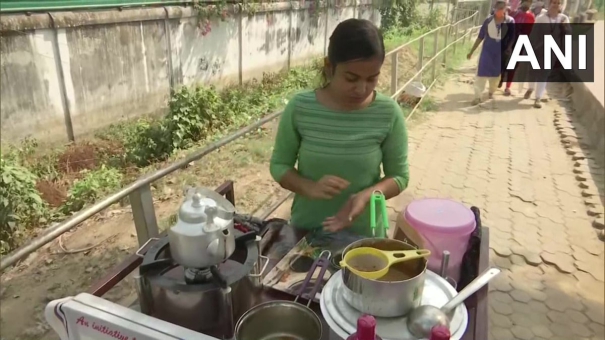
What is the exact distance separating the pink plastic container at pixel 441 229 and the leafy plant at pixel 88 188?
305 centimetres

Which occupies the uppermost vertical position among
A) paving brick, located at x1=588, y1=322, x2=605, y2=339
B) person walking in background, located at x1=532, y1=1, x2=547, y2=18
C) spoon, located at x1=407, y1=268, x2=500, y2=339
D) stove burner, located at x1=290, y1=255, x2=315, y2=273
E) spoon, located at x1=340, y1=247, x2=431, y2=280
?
person walking in background, located at x1=532, y1=1, x2=547, y2=18

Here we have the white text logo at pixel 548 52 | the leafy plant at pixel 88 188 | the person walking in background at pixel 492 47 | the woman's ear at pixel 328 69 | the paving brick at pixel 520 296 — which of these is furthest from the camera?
the person walking in background at pixel 492 47

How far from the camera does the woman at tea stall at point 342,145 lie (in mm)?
1279

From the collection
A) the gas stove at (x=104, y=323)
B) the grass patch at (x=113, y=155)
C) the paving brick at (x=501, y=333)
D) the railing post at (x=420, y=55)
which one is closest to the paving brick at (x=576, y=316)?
the paving brick at (x=501, y=333)

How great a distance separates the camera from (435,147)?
5.66m

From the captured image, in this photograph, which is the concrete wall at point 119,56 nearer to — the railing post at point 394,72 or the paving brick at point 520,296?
the railing post at point 394,72

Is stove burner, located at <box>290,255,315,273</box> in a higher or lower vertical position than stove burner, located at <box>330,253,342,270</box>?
lower

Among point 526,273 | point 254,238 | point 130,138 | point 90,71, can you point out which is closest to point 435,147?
point 526,273

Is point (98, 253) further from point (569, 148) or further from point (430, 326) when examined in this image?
Result: point (569, 148)

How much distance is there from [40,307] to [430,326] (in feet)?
9.83

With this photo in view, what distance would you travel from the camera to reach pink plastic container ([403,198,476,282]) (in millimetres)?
1155

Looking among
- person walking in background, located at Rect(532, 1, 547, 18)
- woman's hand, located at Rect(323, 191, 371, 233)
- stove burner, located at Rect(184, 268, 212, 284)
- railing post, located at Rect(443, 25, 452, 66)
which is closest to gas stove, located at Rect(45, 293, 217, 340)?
stove burner, located at Rect(184, 268, 212, 284)

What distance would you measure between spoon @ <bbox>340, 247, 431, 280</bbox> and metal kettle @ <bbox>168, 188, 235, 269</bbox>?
0.81 ft

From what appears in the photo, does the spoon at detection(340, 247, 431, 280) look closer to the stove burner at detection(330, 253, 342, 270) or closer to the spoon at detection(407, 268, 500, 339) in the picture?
the spoon at detection(407, 268, 500, 339)
